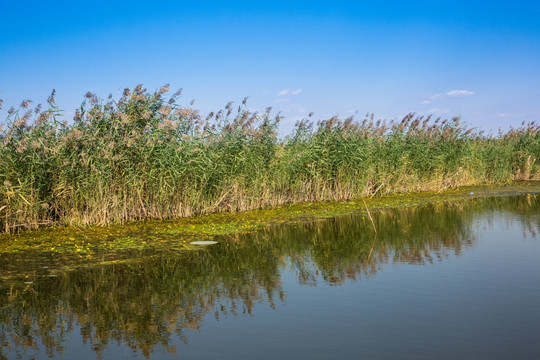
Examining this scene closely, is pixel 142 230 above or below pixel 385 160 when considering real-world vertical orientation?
below

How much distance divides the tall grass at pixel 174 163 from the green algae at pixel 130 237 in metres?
0.49

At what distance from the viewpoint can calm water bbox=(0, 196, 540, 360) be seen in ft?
14.3

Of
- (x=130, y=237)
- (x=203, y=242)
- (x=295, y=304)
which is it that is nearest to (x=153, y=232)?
(x=130, y=237)

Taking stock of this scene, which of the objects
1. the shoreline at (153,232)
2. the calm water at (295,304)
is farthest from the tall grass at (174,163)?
the calm water at (295,304)

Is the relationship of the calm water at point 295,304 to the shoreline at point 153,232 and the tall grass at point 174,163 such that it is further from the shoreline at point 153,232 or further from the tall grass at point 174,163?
the tall grass at point 174,163

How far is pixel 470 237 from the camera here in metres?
9.62

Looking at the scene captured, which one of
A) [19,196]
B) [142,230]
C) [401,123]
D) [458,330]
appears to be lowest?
[458,330]

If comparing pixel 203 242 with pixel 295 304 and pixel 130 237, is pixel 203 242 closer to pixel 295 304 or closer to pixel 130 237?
pixel 130 237

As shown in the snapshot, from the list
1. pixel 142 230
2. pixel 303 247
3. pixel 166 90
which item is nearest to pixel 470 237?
pixel 303 247

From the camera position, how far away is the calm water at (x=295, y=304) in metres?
4.35

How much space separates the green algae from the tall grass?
1.62 feet

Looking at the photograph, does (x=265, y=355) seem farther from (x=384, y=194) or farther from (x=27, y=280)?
(x=384, y=194)

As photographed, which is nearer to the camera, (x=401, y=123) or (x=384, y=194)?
(x=384, y=194)

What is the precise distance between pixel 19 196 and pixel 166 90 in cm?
376
